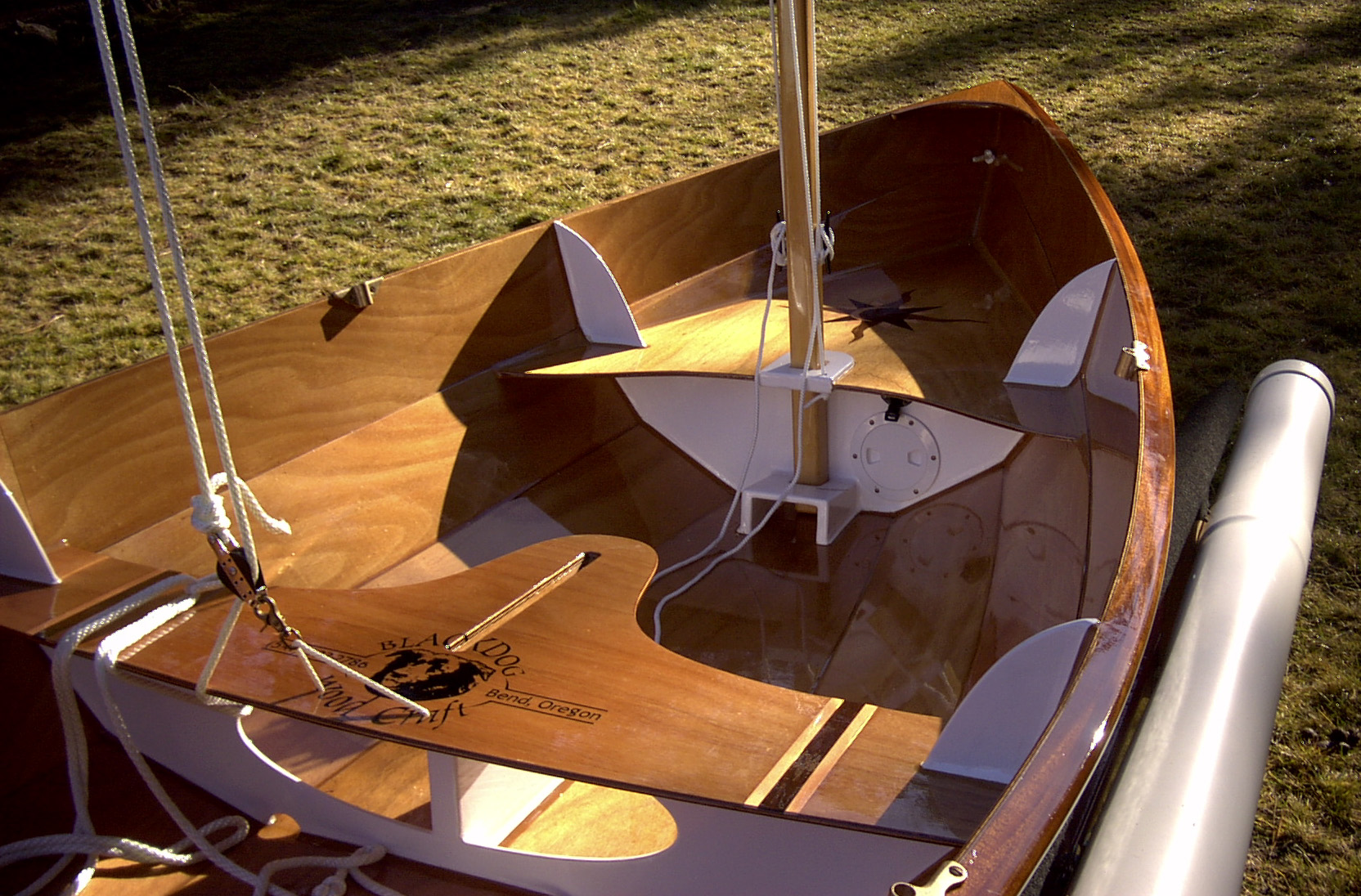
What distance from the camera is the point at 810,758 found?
3.84ft

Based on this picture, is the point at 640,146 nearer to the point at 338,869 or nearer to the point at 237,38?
the point at 237,38

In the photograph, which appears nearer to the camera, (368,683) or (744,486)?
(368,683)

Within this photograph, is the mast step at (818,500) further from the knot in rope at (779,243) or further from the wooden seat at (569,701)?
the wooden seat at (569,701)


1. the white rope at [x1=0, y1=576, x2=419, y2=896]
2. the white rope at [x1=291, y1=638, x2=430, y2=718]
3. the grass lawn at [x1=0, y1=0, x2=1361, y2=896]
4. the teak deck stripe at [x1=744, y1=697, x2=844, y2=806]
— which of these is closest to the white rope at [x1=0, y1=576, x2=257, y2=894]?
the white rope at [x1=0, y1=576, x2=419, y2=896]

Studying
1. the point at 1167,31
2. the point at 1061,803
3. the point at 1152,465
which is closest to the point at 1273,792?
the point at 1152,465

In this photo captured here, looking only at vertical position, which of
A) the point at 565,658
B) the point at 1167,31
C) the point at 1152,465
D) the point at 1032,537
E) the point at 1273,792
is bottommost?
the point at 1273,792

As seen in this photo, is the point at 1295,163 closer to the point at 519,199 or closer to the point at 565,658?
the point at 519,199

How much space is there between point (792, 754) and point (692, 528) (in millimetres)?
1167

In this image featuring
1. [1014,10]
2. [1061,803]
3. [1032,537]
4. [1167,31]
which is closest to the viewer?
[1061,803]

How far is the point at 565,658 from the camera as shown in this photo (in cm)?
139

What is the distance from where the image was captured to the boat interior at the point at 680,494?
49.1 inches

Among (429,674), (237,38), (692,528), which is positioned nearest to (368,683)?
(429,674)

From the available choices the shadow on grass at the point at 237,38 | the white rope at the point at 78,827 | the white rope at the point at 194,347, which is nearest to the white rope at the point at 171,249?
the white rope at the point at 194,347

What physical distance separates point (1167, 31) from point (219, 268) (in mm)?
Answer: 6850
